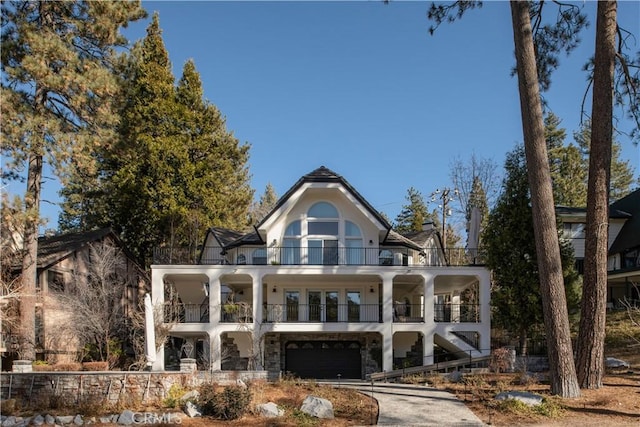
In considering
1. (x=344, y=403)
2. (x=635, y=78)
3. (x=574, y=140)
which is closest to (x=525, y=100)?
(x=635, y=78)

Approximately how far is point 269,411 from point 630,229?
27591mm

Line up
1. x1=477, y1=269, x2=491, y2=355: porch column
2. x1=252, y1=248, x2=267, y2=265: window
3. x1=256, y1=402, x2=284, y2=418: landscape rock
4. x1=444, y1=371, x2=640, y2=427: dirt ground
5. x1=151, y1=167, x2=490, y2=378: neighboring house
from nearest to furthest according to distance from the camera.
Result: x1=444, y1=371, x2=640, y2=427: dirt ground, x1=256, y1=402, x2=284, y2=418: landscape rock, x1=477, y1=269, x2=491, y2=355: porch column, x1=151, y1=167, x2=490, y2=378: neighboring house, x1=252, y1=248, x2=267, y2=265: window

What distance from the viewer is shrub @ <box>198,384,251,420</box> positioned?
42.0ft

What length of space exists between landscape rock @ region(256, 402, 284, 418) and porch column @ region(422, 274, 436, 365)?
33.6ft

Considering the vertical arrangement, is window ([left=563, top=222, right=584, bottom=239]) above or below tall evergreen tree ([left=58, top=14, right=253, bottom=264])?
below

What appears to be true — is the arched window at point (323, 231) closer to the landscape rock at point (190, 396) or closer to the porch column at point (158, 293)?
the porch column at point (158, 293)

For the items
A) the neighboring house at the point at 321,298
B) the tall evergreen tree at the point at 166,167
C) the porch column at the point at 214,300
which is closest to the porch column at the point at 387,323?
the neighboring house at the point at 321,298

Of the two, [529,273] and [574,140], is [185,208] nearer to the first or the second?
[529,273]

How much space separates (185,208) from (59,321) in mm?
9189

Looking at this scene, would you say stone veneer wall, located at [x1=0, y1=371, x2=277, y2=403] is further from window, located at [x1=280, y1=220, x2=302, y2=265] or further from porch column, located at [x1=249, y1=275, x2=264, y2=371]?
window, located at [x1=280, y1=220, x2=302, y2=265]

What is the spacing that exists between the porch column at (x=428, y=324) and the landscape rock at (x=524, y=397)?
26.6 ft

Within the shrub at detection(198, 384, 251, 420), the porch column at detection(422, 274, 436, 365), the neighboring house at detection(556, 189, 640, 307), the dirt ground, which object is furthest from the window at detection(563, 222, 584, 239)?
the shrub at detection(198, 384, 251, 420)

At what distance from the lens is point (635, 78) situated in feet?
55.0

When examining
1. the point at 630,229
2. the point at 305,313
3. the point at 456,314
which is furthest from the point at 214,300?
the point at 630,229
